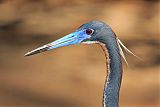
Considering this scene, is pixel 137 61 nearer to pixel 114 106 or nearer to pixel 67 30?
pixel 67 30

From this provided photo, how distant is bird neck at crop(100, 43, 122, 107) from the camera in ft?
8.55

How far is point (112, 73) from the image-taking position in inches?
103

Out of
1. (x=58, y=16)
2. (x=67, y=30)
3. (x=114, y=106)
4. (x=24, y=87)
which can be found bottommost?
(x=114, y=106)

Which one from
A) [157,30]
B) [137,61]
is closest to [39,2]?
[157,30]

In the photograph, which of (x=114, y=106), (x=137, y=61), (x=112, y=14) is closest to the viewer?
(x=114, y=106)

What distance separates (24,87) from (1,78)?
302 millimetres

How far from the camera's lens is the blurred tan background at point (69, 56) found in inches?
213

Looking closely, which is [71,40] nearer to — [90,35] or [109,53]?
[90,35]

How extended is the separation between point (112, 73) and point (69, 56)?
3.78 m

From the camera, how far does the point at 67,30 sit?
705 cm

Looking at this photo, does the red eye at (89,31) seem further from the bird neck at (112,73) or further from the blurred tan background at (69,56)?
the blurred tan background at (69,56)

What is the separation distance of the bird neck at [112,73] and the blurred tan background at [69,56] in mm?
2592

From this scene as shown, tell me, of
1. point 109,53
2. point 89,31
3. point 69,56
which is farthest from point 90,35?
point 69,56

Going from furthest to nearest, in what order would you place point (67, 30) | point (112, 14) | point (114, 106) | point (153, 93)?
point (112, 14) < point (67, 30) < point (153, 93) < point (114, 106)
